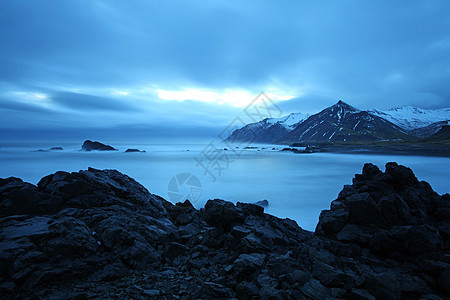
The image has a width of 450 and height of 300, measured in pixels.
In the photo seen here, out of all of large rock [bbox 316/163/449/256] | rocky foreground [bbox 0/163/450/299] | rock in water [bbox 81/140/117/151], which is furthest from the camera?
rock in water [bbox 81/140/117/151]

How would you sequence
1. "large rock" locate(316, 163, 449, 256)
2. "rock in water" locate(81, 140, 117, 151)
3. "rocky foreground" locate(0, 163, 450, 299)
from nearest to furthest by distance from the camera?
"rocky foreground" locate(0, 163, 450, 299)
"large rock" locate(316, 163, 449, 256)
"rock in water" locate(81, 140, 117, 151)

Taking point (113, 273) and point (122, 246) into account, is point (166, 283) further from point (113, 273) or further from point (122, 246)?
point (122, 246)

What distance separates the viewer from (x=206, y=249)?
849 centimetres

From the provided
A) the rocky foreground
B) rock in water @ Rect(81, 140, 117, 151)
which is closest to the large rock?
the rocky foreground

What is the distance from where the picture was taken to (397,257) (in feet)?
27.7

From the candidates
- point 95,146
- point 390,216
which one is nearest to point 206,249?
point 390,216

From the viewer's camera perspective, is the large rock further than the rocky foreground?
Yes

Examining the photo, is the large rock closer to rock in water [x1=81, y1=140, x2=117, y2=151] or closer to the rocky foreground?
the rocky foreground

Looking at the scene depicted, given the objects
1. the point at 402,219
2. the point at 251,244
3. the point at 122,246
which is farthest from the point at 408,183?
the point at 122,246

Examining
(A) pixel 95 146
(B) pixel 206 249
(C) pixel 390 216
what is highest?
(A) pixel 95 146

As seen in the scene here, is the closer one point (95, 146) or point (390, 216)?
point (390, 216)

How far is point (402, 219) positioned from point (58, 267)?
43.4 feet

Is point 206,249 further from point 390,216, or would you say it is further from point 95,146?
point 95,146

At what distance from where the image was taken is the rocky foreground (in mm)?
5938
